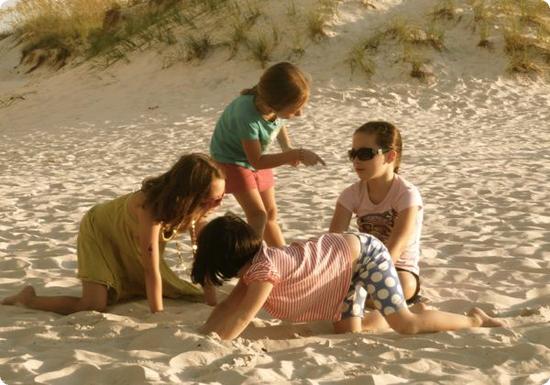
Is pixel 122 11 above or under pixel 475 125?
above

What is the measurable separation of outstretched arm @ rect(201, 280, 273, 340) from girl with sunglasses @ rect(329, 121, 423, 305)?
798 millimetres

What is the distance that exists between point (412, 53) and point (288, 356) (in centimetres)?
1108

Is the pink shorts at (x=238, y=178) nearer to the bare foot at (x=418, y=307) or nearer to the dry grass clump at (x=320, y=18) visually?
the bare foot at (x=418, y=307)

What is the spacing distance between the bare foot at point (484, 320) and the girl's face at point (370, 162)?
0.78 meters

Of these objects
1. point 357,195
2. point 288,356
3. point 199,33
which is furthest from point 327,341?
point 199,33

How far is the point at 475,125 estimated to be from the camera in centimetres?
1099

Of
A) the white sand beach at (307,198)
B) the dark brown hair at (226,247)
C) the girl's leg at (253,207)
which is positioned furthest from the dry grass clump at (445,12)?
the dark brown hair at (226,247)

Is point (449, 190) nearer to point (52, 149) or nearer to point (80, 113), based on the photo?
point (52, 149)

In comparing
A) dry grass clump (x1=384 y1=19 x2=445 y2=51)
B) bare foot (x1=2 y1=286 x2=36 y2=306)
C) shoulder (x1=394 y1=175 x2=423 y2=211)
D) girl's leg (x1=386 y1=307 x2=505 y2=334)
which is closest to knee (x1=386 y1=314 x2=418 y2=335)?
girl's leg (x1=386 y1=307 x2=505 y2=334)

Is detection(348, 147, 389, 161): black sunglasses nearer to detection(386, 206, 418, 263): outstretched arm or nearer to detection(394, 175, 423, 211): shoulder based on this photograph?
detection(394, 175, 423, 211): shoulder

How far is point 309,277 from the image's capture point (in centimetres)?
333

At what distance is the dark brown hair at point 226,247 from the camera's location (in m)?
3.21

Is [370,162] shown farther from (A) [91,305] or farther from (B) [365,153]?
(A) [91,305]

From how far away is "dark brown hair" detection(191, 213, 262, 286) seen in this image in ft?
10.5
